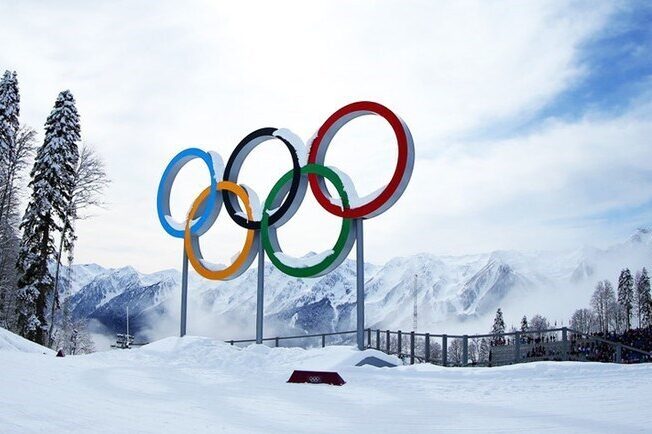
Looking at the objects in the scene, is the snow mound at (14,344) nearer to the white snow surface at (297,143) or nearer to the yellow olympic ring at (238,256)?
the yellow olympic ring at (238,256)

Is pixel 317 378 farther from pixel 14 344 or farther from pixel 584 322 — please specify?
pixel 584 322

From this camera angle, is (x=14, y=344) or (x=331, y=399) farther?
(x=14, y=344)

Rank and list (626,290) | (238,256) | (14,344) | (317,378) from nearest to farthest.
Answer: (317,378)
(14,344)
(238,256)
(626,290)

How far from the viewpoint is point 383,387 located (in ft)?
39.0

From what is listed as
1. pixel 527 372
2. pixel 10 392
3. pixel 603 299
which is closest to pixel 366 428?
pixel 10 392

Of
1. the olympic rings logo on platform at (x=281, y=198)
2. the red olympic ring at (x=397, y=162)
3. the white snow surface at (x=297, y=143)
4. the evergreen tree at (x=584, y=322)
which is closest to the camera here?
the red olympic ring at (x=397, y=162)

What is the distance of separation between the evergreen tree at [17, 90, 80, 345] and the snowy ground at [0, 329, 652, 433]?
14640 mm

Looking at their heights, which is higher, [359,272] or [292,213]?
[292,213]

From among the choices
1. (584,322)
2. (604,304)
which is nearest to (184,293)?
(604,304)

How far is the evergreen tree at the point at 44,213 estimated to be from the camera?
2842cm

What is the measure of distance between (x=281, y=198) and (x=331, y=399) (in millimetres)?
11704

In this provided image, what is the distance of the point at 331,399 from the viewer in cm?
1001

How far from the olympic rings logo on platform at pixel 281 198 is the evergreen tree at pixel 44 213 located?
7.43m

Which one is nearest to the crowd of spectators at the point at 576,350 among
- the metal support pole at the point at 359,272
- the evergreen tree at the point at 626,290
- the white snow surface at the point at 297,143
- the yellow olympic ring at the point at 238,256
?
the metal support pole at the point at 359,272
